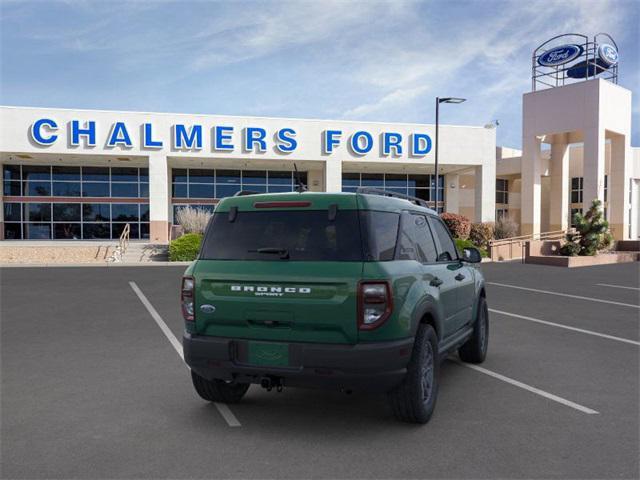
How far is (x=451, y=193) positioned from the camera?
Result: 38938 mm

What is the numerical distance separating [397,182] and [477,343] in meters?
32.1

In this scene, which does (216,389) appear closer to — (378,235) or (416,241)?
(378,235)

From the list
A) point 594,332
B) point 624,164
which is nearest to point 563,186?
point 624,164

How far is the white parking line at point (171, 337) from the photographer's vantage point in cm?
478

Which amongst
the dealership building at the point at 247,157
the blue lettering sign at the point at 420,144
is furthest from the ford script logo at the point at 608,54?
the blue lettering sign at the point at 420,144

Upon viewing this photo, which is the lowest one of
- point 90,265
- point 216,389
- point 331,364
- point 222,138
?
point 90,265

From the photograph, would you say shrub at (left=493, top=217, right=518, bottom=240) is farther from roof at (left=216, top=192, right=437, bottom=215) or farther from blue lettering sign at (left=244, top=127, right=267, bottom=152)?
roof at (left=216, top=192, right=437, bottom=215)

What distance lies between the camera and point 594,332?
28.7 ft

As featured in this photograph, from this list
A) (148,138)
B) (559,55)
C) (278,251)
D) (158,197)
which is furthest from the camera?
(559,55)

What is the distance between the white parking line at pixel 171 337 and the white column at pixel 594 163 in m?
26.8

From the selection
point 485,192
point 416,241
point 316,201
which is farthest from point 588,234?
point 316,201

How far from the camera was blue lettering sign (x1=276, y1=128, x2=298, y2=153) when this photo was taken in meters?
31.3

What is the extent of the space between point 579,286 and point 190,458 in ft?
46.0

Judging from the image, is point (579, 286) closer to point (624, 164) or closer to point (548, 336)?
point (548, 336)
